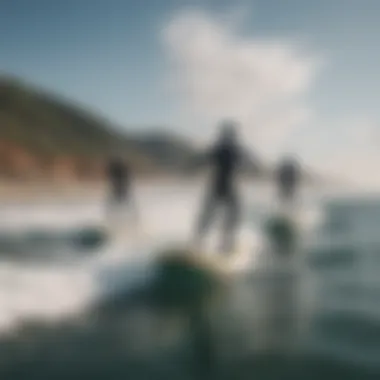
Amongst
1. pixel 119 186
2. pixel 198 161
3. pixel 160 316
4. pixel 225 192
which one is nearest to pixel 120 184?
pixel 119 186

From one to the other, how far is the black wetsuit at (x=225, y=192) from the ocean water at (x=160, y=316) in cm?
12

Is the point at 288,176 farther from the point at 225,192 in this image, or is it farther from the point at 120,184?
the point at 120,184

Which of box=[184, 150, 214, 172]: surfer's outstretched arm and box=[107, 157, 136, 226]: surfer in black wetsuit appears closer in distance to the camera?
box=[184, 150, 214, 172]: surfer's outstretched arm

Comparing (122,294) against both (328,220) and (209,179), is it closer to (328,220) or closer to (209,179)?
(209,179)

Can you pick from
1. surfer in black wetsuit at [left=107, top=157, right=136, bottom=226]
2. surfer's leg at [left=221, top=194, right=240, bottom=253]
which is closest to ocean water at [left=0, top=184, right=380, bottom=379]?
surfer's leg at [left=221, top=194, right=240, bottom=253]

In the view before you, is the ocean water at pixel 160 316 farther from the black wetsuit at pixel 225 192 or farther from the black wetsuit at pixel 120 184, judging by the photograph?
the black wetsuit at pixel 120 184

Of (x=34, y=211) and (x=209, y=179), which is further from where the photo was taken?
(x=34, y=211)

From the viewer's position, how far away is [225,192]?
18.9 feet

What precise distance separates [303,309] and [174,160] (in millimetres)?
1728

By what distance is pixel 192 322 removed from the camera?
4.48 meters

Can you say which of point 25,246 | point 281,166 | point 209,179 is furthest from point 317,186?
point 25,246

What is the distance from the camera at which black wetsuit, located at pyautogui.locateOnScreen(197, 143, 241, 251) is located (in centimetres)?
552

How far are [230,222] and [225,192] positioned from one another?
0.35m

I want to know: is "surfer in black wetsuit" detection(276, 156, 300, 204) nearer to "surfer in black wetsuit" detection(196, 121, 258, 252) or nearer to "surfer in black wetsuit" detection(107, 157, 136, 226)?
"surfer in black wetsuit" detection(196, 121, 258, 252)
